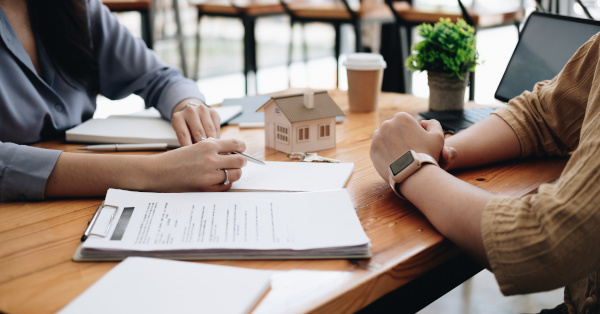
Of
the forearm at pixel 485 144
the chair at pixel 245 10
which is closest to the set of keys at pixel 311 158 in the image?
the forearm at pixel 485 144

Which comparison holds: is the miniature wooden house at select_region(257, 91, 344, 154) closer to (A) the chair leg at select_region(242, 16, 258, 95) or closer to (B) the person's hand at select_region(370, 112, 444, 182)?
(B) the person's hand at select_region(370, 112, 444, 182)

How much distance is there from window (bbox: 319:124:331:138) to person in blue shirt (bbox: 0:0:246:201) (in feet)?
0.85

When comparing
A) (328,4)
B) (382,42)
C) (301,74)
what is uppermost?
(328,4)

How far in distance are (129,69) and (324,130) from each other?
2.43 ft

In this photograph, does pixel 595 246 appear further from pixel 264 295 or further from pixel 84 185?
pixel 84 185

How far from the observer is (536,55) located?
4.99ft

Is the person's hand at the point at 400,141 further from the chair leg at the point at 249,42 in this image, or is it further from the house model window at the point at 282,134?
the chair leg at the point at 249,42

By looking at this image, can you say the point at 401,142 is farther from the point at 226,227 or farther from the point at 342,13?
the point at 342,13

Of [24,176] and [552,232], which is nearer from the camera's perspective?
[552,232]

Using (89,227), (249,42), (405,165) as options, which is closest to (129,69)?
(89,227)

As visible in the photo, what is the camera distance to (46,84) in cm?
145

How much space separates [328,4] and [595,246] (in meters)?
3.60

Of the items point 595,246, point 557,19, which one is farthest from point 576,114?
point 595,246

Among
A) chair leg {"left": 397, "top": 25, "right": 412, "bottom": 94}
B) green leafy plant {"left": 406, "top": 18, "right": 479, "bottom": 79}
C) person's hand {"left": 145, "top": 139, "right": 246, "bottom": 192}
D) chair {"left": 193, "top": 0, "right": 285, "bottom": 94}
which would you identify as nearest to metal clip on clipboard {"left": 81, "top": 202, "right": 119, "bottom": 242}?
person's hand {"left": 145, "top": 139, "right": 246, "bottom": 192}
